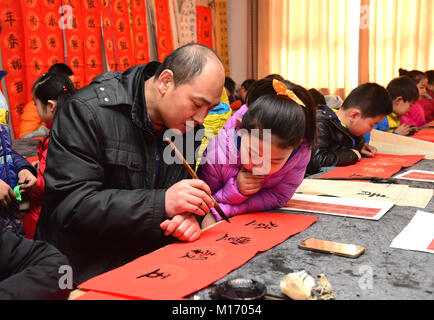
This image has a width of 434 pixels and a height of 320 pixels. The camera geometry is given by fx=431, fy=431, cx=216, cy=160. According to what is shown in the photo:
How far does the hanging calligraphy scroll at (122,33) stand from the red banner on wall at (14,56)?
1.08 metres

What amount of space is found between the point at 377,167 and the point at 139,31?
355 centimetres

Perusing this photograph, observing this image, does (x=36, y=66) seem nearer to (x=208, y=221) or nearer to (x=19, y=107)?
(x=19, y=107)

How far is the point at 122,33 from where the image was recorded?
4570 mm

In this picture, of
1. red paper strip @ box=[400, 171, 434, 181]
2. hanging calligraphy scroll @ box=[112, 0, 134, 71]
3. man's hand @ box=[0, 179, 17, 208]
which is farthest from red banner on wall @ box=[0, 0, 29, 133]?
red paper strip @ box=[400, 171, 434, 181]

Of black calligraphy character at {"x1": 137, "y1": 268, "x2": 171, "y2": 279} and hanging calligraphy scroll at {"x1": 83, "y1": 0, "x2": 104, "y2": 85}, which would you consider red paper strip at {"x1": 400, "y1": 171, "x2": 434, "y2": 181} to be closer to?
black calligraphy character at {"x1": 137, "y1": 268, "x2": 171, "y2": 279}

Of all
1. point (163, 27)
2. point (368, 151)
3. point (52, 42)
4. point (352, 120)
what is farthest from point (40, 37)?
point (368, 151)

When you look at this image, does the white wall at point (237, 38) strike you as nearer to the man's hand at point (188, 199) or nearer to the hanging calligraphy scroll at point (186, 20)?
the hanging calligraphy scroll at point (186, 20)

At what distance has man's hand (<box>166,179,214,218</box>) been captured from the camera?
1.05 meters

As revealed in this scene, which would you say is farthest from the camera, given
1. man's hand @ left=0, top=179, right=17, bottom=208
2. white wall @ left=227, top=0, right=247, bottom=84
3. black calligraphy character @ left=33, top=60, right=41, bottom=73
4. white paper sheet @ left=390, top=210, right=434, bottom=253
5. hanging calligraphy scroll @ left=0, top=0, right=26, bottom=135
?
white wall @ left=227, top=0, right=247, bottom=84

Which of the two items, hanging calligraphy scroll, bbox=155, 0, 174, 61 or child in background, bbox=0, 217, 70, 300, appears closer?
child in background, bbox=0, 217, 70, 300

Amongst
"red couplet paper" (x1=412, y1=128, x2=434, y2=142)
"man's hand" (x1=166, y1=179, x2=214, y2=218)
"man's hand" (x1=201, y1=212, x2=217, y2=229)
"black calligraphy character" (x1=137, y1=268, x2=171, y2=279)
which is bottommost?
"red couplet paper" (x1=412, y1=128, x2=434, y2=142)

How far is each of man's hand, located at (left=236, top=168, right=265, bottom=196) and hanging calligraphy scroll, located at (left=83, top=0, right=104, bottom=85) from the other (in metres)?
3.32
